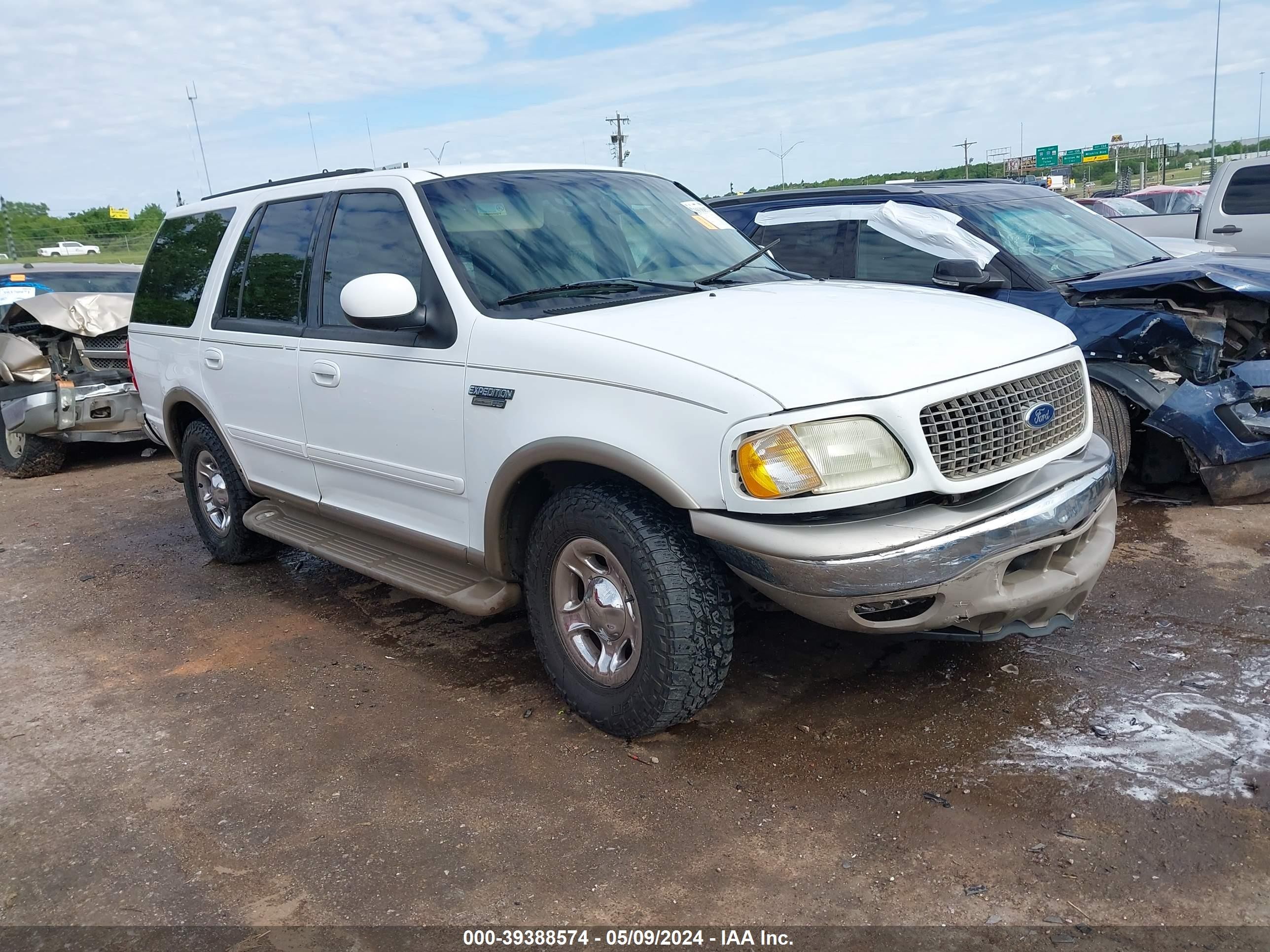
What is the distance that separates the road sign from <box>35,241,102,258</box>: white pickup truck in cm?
4806

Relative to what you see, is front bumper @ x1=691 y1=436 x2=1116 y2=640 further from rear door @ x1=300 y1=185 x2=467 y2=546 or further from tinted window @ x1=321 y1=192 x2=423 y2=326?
tinted window @ x1=321 y1=192 x2=423 y2=326

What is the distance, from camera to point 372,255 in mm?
4156

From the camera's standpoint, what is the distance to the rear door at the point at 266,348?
4.55m

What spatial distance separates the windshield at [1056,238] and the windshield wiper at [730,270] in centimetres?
217

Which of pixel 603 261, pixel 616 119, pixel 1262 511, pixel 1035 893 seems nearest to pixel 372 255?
pixel 603 261

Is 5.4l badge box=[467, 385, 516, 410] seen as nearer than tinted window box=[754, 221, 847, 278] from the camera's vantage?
Yes

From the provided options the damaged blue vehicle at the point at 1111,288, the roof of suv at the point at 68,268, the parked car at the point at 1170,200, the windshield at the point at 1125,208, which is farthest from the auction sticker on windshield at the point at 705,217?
the parked car at the point at 1170,200

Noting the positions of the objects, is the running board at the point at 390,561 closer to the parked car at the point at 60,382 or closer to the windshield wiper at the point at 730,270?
the windshield wiper at the point at 730,270

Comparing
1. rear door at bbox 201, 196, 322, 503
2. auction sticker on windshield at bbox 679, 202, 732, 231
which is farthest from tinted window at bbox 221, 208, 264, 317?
auction sticker on windshield at bbox 679, 202, 732, 231

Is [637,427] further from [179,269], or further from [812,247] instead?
[812,247]

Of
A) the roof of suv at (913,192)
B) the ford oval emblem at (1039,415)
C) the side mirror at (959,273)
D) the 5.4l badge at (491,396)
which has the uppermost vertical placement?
the roof of suv at (913,192)

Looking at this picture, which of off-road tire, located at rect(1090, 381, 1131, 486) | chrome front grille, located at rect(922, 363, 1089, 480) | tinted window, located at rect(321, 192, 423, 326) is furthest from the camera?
off-road tire, located at rect(1090, 381, 1131, 486)

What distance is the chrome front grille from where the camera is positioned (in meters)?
2.96

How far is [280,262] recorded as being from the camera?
15.5 ft
